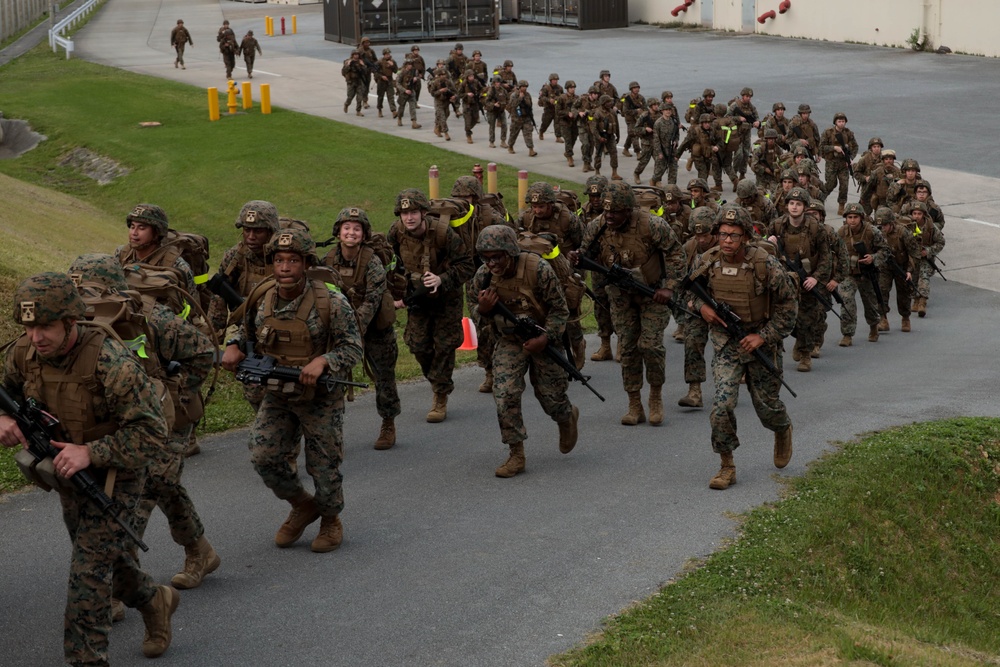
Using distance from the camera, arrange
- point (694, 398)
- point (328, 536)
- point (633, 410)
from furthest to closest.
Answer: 1. point (694, 398)
2. point (633, 410)
3. point (328, 536)

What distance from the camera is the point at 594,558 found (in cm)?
834

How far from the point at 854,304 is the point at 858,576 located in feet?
24.5

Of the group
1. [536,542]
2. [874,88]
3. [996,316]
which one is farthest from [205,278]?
[874,88]

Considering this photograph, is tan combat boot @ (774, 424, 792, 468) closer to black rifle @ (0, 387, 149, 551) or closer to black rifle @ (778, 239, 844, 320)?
black rifle @ (778, 239, 844, 320)

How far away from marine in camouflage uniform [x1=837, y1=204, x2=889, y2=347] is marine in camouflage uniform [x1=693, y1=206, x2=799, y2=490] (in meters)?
5.95

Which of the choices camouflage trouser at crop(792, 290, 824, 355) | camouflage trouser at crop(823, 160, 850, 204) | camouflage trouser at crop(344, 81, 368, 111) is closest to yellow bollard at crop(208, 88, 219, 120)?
camouflage trouser at crop(344, 81, 368, 111)

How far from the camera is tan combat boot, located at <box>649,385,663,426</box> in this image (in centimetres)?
1170

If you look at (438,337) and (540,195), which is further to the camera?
(540,195)

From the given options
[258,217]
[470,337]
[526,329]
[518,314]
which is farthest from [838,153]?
[258,217]

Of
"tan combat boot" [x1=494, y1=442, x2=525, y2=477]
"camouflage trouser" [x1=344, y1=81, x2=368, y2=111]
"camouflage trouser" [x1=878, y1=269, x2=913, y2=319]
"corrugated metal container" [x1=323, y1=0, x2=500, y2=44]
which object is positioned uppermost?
"corrugated metal container" [x1=323, y1=0, x2=500, y2=44]

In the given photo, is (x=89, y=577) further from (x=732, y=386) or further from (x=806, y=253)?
(x=806, y=253)

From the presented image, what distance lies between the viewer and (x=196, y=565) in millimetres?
7891

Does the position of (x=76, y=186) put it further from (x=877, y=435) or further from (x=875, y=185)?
(x=877, y=435)

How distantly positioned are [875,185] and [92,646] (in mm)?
16435
